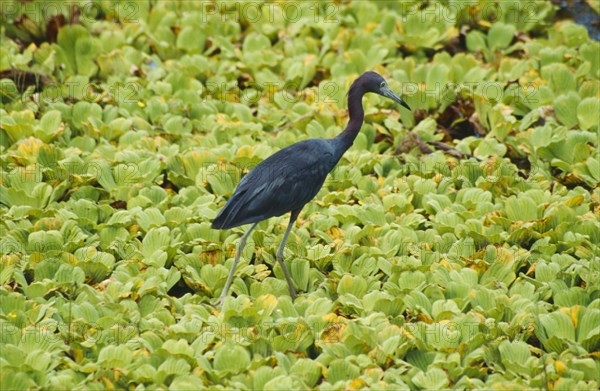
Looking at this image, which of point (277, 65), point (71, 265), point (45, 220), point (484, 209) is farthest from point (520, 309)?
point (277, 65)

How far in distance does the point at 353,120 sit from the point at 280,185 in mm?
823

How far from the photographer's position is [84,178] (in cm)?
688

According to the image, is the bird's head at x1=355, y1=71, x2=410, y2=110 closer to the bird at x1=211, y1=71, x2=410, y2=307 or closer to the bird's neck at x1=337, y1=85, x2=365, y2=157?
the bird's neck at x1=337, y1=85, x2=365, y2=157

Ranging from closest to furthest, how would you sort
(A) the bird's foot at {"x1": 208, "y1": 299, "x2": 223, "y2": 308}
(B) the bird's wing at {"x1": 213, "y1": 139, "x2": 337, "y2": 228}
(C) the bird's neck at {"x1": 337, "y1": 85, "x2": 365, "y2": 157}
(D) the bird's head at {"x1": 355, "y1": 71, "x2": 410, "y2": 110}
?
(A) the bird's foot at {"x1": 208, "y1": 299, "x2": 223, "y2": 308}
(B) the bird's wing at {"x1": 213, "y1": 139, "x2": 337, "y2": 228}
(C) the bird's neck at {"x1": 337, "y1": 85, "x2": 365, "y2": 157}
(D) the bird's head at {"x1": 355, "y1": 71, "x2": 410, "y2": 110}

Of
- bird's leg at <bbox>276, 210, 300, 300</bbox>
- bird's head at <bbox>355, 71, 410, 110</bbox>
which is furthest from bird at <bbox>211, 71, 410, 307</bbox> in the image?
bird's head at <bbox>355, 71, 410, 110</bbox>

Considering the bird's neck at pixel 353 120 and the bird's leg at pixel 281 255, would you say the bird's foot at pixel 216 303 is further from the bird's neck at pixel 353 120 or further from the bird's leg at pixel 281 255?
the bird's neck at pixel 353 120

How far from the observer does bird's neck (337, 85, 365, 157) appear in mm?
6406

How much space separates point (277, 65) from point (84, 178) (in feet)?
8.62

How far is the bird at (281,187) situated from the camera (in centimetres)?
579

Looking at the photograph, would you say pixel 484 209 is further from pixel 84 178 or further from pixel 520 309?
pixel 84 178

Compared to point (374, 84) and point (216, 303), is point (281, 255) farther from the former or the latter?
point (374, 84)

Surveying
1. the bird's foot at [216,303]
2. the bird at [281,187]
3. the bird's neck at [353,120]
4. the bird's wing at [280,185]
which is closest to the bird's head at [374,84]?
the bird's neck at [353,120]

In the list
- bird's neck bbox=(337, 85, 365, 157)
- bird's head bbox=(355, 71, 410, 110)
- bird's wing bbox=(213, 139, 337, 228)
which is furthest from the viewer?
bird's head bbox=(355, 71, 410, 110)

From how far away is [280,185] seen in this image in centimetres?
591
